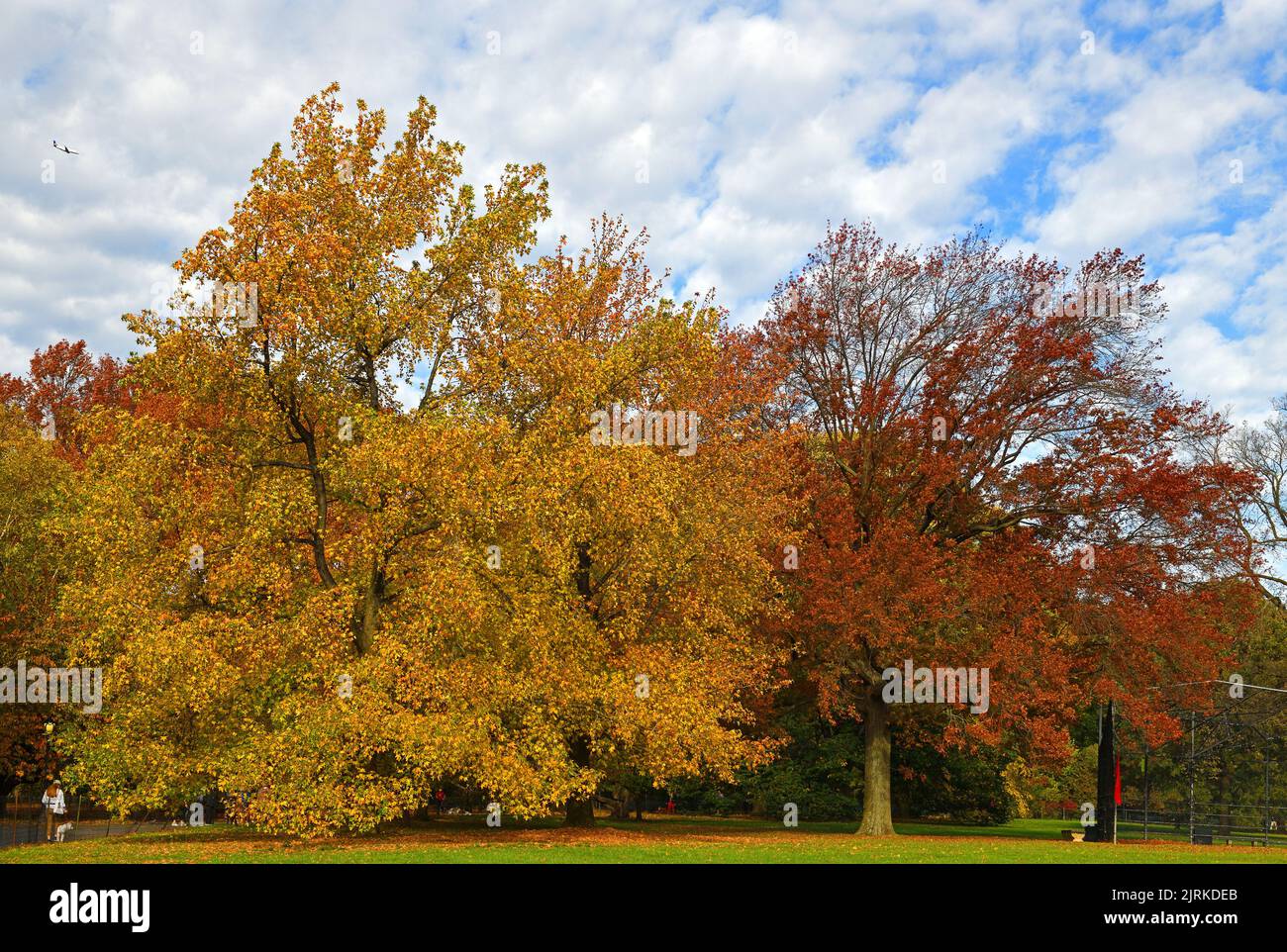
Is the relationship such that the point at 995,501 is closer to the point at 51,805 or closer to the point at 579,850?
the point at 579,850

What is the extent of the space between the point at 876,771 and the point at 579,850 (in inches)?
516

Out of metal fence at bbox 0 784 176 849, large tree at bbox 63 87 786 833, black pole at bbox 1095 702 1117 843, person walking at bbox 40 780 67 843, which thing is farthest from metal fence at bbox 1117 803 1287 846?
person walking at bbox 40 780 67 843

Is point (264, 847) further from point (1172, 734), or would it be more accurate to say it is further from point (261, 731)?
point (1172, 734)

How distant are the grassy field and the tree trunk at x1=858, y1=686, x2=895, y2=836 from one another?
3.69 ft

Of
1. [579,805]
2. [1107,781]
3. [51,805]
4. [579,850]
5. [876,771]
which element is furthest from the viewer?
[876,771]

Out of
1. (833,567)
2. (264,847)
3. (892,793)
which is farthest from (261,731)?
(892,793)

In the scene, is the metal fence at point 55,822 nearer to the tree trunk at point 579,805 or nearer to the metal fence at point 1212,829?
the tree trunk at point 579,805

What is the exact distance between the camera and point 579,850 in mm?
20234

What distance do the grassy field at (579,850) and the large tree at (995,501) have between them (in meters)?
4.14

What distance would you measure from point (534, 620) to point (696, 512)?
5173mm

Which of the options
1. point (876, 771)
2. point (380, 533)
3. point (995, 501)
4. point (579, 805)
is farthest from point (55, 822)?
point (995, 501)

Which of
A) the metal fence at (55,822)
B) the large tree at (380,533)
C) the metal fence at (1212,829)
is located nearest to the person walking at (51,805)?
the metal fence at (55,822)

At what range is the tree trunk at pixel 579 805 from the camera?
26344mm

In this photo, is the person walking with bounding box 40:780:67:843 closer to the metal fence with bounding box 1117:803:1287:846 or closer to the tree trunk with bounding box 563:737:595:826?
the tree trunk with bounding box 563:737:595:826
